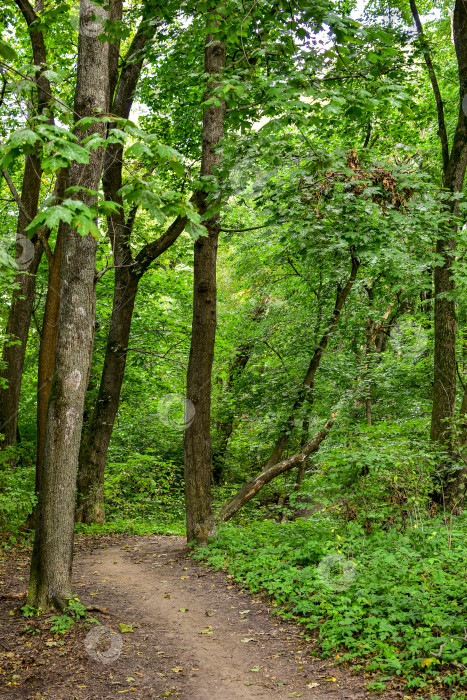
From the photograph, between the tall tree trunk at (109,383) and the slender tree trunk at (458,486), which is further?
the tall tree trunk at (109,383)

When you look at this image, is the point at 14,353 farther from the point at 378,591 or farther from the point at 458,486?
the point at 458,486

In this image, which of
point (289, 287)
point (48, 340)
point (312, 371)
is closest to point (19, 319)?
point (48, 340)

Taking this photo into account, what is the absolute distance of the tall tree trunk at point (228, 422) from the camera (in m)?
16.9

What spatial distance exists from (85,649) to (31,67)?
16.0ft

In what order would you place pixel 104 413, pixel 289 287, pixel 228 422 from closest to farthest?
1. pixel 104 413
2. pixel 289 287
3. pixel 228 422

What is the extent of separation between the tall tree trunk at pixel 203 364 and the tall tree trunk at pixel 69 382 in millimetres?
3049

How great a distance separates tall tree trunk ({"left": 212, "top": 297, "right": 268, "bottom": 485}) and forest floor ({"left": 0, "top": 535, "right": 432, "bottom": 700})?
10.3m

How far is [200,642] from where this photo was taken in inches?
199

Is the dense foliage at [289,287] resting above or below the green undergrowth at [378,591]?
above

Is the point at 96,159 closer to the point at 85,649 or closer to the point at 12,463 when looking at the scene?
the point at 85,649

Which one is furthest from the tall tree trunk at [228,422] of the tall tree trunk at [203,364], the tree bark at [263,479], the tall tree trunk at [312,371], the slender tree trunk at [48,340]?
the slender tree trunk at [48,340]

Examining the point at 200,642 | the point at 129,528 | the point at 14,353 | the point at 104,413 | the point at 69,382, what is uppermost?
the point at 14,353

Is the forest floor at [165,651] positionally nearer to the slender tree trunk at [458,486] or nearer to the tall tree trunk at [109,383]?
the slender tree trunk at [458,486]

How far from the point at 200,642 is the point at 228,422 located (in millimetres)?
12278
